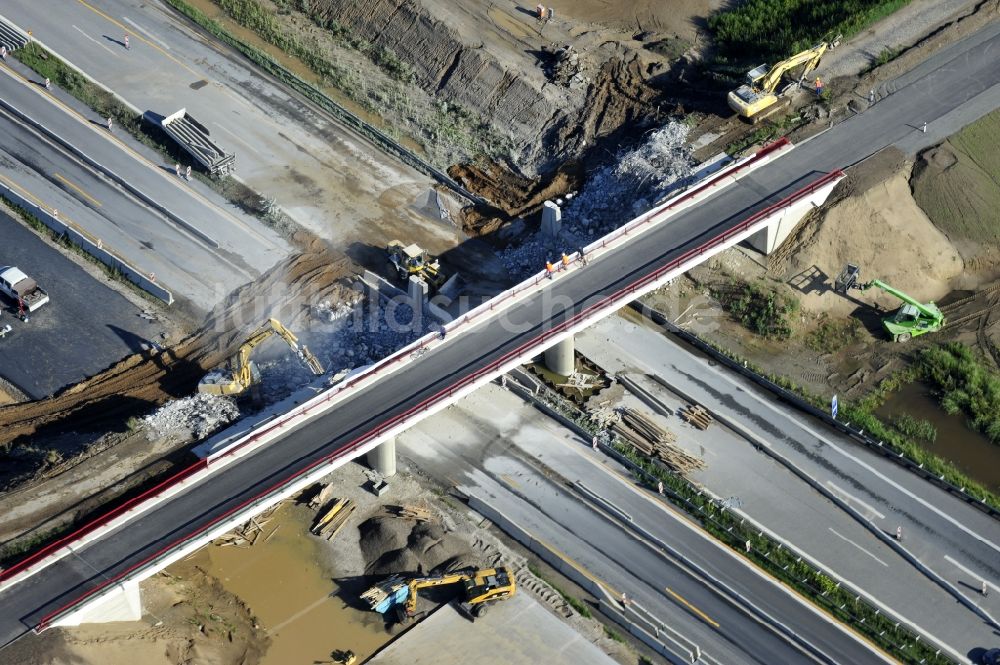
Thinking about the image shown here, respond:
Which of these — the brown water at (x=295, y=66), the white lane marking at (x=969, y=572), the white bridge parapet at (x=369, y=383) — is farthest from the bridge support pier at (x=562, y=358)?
the white lane marking at (x=969, y=572)

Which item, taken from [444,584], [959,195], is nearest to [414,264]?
[444,584]

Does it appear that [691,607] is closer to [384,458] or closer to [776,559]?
[776,559]

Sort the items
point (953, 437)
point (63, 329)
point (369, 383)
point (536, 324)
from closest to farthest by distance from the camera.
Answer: point (369, 383) → point (536, 324) → point (953, 437) → point (63, 329)

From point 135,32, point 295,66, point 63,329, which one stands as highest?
point 135,32

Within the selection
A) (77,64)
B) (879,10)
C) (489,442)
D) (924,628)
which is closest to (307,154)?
(77,64)

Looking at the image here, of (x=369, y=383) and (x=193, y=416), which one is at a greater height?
(x=193, y=416)

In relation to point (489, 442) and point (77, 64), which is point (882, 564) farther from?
point (77, 64)
